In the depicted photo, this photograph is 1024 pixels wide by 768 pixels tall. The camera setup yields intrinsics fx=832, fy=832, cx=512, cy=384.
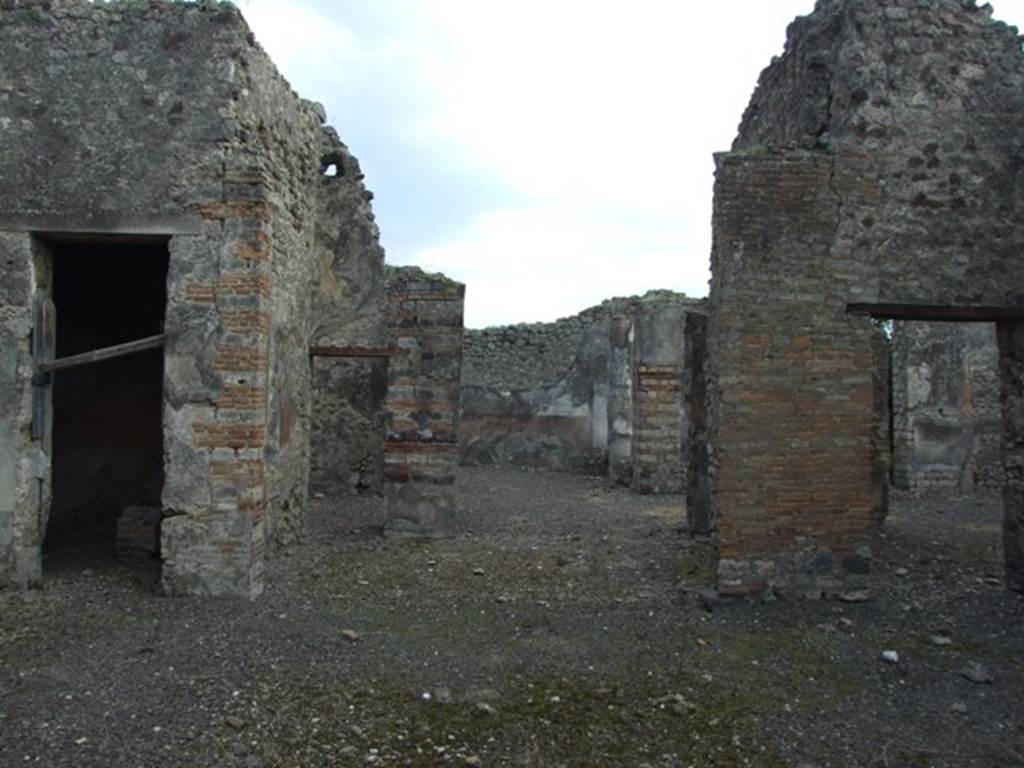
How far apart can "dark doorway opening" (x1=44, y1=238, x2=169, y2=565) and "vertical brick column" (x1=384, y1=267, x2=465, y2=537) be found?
2.51m

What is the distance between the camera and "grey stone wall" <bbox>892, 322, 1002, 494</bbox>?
556 inches

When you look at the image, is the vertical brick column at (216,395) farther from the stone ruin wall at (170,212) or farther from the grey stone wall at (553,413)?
the grey stone wall at (553,413)

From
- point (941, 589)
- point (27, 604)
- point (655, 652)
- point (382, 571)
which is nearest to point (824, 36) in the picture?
point (941, 589)

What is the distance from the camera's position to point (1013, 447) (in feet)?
23.1

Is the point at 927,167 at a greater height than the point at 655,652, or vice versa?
the point at 927,167

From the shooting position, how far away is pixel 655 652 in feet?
18.1

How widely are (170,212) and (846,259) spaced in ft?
17.4

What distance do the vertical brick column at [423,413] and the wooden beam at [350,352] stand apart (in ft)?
0.38

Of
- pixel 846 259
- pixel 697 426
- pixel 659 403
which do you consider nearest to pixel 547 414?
pixel 659 403

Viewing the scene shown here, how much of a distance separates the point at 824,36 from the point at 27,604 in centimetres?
786

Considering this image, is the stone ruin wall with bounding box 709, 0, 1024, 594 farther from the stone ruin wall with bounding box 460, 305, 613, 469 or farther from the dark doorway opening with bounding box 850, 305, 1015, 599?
the stone ruin wall with bounding box 460, 305, 613, 469

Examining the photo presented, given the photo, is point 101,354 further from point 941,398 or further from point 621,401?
point 941,398

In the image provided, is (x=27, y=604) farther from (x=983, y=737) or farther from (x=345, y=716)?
(x=983, y=737)

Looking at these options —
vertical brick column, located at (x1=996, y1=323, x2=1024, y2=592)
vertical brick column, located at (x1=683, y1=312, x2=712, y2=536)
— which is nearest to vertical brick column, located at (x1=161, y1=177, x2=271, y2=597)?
vertical brick column, located at (x1=683, y1=312, x2=712, y2=536)
